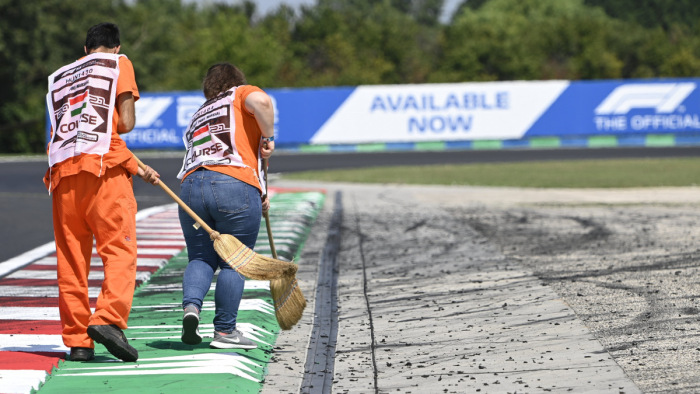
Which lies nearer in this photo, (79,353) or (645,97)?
(79,353)

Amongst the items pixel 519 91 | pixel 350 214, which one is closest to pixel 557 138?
pixel 519 91

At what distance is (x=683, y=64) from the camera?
2443 inches

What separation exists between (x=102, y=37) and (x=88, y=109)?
0.42 m

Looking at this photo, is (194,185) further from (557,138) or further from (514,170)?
(557,138)

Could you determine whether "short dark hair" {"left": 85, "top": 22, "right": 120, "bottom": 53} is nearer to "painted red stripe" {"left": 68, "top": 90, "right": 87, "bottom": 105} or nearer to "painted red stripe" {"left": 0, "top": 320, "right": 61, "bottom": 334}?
"painted red stripe" {"left": 68, "top": 90, "right": 87, "bottom": 105}

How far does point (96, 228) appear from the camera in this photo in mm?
5398

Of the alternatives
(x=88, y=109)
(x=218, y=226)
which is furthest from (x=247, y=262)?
(x=88, y=109)

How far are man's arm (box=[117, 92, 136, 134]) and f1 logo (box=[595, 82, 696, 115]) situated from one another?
32013 millimetres

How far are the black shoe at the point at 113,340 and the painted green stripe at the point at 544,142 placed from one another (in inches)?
1262

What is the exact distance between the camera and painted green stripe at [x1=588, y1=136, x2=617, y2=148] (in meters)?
36.5

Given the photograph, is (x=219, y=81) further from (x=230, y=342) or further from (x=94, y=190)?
(x=230, y=342)

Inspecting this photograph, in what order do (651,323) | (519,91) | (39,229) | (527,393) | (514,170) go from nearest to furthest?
(527,393)
(651,323)
(39,229)
(514,170)
(519,91)

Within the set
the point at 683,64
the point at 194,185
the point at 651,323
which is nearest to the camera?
the point at 194,185

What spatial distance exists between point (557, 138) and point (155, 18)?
26.9 meters
